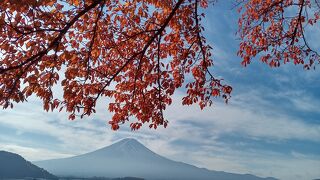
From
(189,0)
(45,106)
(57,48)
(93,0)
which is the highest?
(189,0)

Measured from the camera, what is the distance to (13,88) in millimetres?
9602

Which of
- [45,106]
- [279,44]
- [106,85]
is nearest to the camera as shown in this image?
[45,106]

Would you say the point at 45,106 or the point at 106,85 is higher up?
the point at 106,85

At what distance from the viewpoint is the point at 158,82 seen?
42.9 feet

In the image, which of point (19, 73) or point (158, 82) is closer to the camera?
point (19, 73)

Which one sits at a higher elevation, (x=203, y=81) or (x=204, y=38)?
(x=204, y=38)

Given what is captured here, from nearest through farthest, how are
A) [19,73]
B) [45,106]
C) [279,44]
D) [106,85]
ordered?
[19,73] → [45,106] → [106,85] → [279,44]

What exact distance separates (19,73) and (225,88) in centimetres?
697

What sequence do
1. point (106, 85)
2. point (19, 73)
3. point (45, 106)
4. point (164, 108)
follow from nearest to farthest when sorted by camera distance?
point (19, 73), point (45, 106), point (106, 85), point (164, 108)

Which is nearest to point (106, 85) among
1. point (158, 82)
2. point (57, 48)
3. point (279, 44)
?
point (158, 82)

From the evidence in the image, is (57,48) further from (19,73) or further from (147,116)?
(147,116)

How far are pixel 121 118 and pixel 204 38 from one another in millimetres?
4201

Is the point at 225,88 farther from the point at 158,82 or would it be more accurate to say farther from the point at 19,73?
the point at 19,73

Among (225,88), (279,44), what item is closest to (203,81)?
(225,88)
